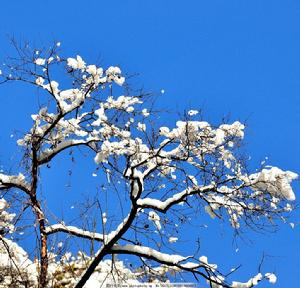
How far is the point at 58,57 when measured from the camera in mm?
11914

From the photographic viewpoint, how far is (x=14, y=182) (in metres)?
11.3

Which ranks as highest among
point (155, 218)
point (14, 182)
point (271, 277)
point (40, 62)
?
point (40, 62)

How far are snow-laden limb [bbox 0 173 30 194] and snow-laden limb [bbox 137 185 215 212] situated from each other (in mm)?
2851

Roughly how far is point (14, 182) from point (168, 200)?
3348mm

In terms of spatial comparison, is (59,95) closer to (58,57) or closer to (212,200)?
(58,57)

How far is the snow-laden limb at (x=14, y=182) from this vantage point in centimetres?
1120

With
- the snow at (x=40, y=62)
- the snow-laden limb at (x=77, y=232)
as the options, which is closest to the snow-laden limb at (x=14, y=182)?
the snow-laden limb at (x=77, y=232)

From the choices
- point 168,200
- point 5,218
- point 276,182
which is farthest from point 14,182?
point 276,182

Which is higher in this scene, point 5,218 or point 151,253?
point 5,218

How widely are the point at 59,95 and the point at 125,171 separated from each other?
320 cm

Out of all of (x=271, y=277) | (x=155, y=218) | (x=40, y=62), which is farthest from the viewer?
(x=40, y=62)

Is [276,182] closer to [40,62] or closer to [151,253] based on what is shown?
[151,253]

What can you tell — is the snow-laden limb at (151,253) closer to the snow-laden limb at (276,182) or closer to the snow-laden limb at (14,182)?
the snow-laden limb at (276,182)

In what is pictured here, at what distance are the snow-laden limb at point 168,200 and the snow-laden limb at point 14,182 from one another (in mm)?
2851
